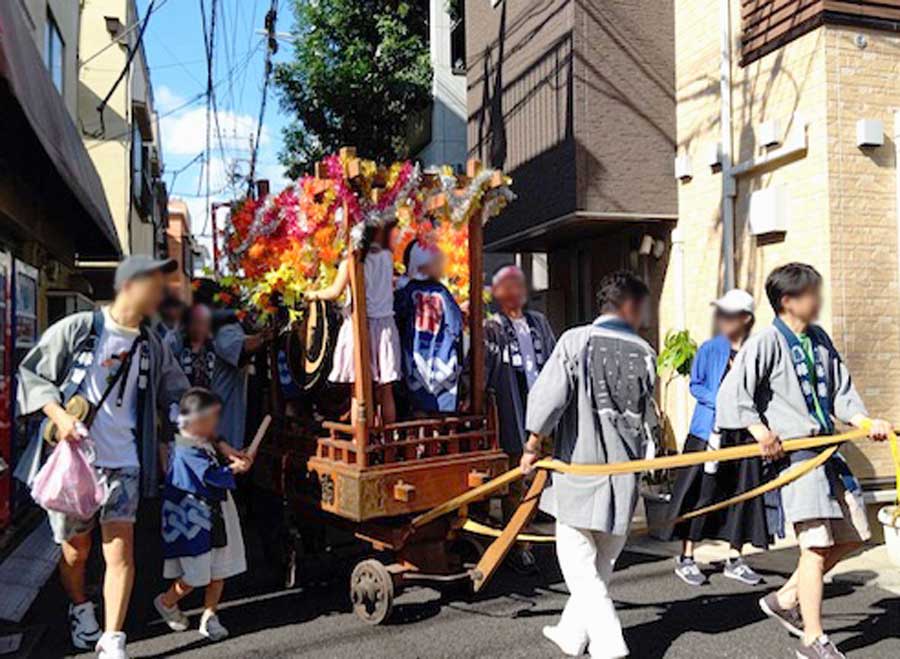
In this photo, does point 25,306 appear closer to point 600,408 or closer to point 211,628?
point 211,628

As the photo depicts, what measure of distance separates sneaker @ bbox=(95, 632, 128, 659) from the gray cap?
176 cm

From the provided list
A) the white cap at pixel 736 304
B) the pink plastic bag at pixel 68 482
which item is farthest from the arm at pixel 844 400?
the pink plastic bag at pixel 68 482

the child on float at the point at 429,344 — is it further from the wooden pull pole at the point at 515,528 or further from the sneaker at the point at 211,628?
the sneaker at the point at 211,628

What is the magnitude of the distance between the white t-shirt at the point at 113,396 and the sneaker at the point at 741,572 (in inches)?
152

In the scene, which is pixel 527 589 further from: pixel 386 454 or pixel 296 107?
pixel 296 107

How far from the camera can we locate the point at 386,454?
176 inches

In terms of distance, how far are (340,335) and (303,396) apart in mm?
858

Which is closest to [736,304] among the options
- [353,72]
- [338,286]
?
[338,286]

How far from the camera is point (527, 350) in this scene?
5633mm

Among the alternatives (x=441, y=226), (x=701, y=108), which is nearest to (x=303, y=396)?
(x=441, y=226)

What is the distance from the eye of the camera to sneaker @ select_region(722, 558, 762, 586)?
531cm

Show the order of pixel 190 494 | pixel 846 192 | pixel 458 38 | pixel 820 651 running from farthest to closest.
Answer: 1. pixel 458 38
2. pixel 846 192
3. pixel 190 494
4. pixel 820 651

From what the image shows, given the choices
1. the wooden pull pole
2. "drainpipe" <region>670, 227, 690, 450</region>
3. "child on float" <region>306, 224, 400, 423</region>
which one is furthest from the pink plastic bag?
"drainpipe" <region>670, 227, 690, 450</region>

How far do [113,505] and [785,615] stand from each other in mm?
3485
